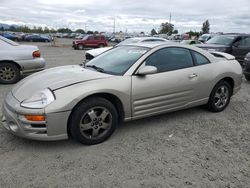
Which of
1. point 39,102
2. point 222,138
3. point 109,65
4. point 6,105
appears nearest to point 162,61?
point 109,65

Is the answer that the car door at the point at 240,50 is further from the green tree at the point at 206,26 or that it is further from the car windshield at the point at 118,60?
the green tree at the point at 206,26

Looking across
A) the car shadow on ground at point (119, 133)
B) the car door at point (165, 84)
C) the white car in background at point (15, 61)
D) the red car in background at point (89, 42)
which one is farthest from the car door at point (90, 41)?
the car door at point (165, 84)

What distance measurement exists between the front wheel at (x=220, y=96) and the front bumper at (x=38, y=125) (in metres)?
2.87

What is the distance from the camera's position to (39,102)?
10.2 ft

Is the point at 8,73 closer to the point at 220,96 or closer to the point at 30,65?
the point at 30,65

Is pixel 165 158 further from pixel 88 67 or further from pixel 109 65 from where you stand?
pixel 88 67

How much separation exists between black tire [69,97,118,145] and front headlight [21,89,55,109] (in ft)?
1.16

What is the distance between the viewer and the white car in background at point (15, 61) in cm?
687

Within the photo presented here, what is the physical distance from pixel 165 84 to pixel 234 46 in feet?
28.0

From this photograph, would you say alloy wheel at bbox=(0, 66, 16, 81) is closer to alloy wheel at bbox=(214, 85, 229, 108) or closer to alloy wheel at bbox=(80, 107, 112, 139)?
alloy wheel at bbox=(80, 107, 112, 139)

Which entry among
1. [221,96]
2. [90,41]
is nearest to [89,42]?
[90,41]

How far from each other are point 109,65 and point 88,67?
1.34ft

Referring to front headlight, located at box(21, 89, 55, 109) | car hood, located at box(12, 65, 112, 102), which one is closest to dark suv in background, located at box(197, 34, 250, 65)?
car hood, located at box(12, 65, 112, 102)

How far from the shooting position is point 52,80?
3490 mm
